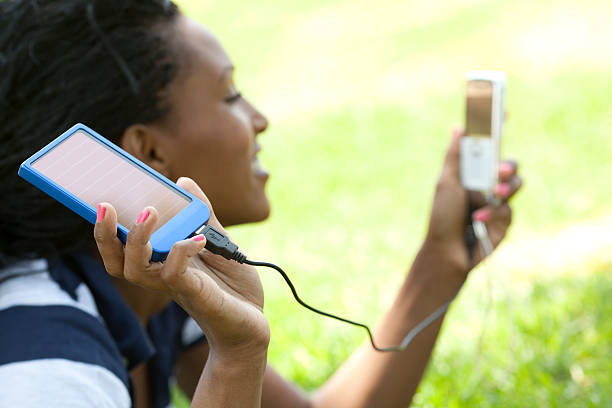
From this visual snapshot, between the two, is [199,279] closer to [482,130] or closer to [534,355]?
[482,130]

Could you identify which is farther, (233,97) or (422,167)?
(422,167)

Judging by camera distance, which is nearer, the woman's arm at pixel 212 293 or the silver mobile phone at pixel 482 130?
the woman's arm at pixel 212 293

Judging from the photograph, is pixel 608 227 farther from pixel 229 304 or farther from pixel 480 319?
pixel 229 304

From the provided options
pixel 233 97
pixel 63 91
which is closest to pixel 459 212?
pixel 233 97

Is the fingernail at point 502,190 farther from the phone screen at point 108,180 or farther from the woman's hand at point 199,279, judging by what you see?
the phone screen at point 108,180

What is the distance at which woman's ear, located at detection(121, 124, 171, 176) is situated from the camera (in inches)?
71.6

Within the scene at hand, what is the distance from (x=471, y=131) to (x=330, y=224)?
7.00 ft

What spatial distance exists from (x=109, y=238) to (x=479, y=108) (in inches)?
53.2

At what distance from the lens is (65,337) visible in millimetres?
1570

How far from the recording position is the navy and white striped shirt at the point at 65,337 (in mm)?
1458

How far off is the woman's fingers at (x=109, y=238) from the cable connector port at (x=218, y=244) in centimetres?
12

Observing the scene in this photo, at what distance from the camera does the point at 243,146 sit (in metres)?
1.91

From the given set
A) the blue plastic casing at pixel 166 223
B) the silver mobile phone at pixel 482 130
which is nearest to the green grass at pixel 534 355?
the silver mobile phone at pixel 482 130

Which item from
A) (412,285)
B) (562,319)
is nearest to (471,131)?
(412,285)
